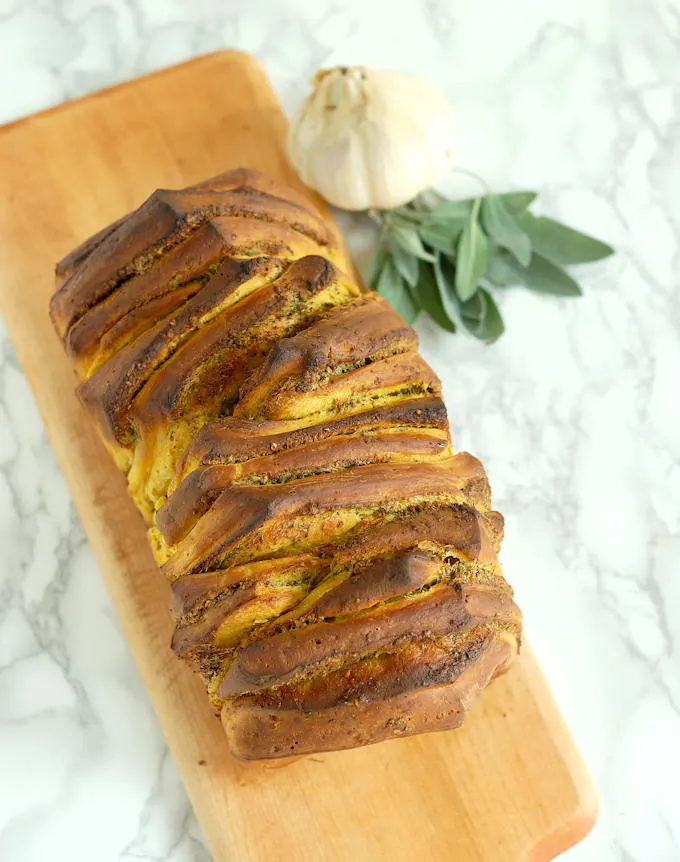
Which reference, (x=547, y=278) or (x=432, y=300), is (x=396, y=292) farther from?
(x=547, y=278)

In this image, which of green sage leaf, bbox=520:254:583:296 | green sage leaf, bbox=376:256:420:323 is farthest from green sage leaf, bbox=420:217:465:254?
green sage leaf, bbox=520:254:583:296

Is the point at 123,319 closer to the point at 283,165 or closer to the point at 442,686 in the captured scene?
the point at 283,165

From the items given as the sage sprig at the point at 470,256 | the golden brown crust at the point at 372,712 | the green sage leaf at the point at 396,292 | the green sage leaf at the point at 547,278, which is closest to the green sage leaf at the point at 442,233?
the sage sprig at the point at 470,256

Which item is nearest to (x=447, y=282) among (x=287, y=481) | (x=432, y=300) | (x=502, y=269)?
(x=432, y=300)

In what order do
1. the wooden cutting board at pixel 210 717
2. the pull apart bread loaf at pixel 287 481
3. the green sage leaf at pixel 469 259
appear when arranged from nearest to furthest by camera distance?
the pull apart bread loaf at pixel 287 481 < the wooden cutting board at pixel 210 717 < the green sage leaf at pixel 469 259

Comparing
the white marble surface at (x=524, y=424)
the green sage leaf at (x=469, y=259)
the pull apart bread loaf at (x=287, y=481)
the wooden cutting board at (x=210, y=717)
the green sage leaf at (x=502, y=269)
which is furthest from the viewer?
the green sage leaf at (x=502, y=269)

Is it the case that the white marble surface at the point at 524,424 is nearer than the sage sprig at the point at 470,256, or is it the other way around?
the white marble surface at the point at 524,424

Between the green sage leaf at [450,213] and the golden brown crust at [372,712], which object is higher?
the green sage leaf at [450,213]

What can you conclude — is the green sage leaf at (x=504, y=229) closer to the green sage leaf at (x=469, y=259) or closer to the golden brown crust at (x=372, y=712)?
the green sage leaf at (x=469, y=259)
